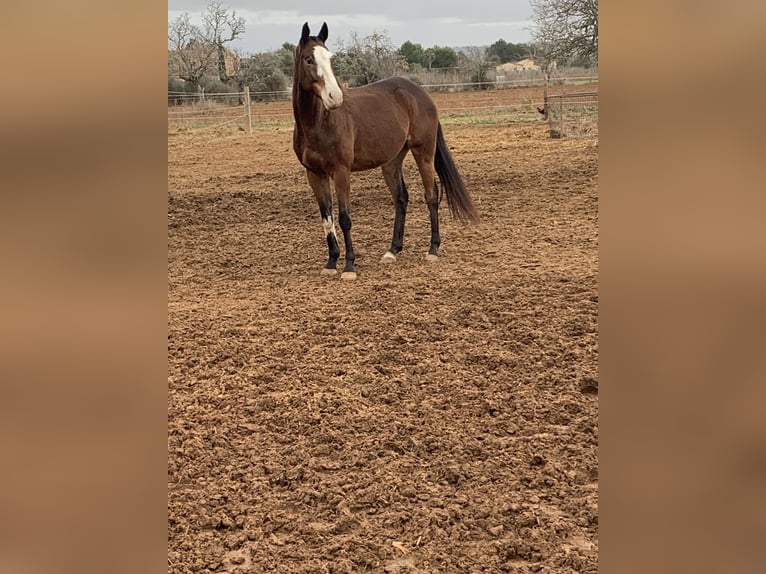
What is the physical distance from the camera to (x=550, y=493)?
251 cm

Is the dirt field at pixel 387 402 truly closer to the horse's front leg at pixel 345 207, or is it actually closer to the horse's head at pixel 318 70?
the horse's front leg at pixel 345 207

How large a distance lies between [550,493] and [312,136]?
3.81 metres

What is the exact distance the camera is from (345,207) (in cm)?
570

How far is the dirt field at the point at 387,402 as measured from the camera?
228 cm

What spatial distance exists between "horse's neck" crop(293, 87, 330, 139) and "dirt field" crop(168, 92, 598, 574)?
127cm

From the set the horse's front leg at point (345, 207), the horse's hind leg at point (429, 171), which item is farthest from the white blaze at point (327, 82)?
the horse's hind leg at point (429, 171)

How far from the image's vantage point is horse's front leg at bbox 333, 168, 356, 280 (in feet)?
18.4

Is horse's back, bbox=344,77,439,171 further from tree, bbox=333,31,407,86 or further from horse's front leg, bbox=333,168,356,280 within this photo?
tree, bbox=333,31,407,86

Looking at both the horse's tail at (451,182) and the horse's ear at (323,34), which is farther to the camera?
the horse's tail at (451,182)

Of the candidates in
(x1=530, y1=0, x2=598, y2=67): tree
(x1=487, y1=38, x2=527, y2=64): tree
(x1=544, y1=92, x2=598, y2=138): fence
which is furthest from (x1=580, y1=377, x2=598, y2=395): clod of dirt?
(x1=487, y1=38, x2=527, y2=64): tree

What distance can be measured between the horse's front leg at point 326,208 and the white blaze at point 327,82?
31.9 inches

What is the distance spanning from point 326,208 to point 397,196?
38.1 inches

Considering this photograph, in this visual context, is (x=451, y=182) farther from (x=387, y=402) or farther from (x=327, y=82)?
(x=387, y=402)
